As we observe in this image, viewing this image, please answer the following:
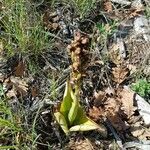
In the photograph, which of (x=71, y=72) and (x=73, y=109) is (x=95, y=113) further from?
(x=71, y=72)

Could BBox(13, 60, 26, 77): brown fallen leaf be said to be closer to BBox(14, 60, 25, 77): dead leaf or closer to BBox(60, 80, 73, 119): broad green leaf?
BBox(14, 60, 25, 77): dead leaf

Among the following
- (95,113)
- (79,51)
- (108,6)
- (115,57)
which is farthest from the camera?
(108,6)

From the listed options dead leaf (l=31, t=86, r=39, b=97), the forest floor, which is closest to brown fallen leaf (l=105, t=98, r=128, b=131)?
the forest floor

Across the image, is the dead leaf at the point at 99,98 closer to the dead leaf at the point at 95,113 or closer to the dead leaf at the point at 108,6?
the dead leaf at the point at 95,113

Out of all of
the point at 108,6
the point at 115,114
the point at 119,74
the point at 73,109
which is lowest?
the point at 115,114

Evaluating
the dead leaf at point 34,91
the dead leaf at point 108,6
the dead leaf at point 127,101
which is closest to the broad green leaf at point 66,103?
the dead leaf at point 34,91

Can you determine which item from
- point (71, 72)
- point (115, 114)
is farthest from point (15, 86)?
point (115, 114)

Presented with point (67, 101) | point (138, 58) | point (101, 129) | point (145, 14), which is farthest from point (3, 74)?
point (145, 14)
